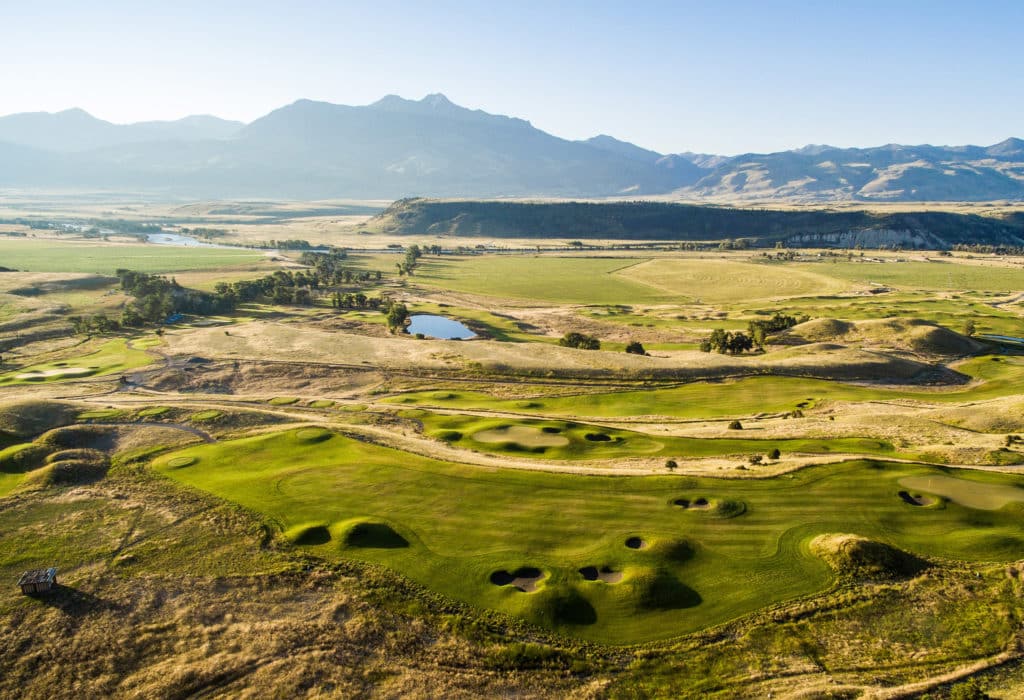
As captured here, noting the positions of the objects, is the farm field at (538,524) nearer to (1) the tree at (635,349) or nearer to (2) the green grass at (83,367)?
(2) the green grass at (83,367)

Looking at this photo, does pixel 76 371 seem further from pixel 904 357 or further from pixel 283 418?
pixel 904 357

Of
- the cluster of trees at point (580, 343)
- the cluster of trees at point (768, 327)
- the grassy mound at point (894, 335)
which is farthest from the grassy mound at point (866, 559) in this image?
the grassy mound at point (894, 335)

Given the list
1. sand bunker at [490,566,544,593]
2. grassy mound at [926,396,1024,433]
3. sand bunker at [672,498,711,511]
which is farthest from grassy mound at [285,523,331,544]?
grassy mound at [926,396,1024,433]

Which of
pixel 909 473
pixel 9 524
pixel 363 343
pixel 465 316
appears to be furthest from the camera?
pixel 465 316

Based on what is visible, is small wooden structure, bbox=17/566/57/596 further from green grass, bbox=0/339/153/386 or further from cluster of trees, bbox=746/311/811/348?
cluster of trees, bbox=746/311/811/348

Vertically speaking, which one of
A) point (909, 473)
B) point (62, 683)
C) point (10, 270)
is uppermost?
point (10, 270)

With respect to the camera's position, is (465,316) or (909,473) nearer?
(909,473)

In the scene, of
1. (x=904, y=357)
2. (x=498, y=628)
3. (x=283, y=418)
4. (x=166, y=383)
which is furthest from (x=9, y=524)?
(x=904, y=357)
